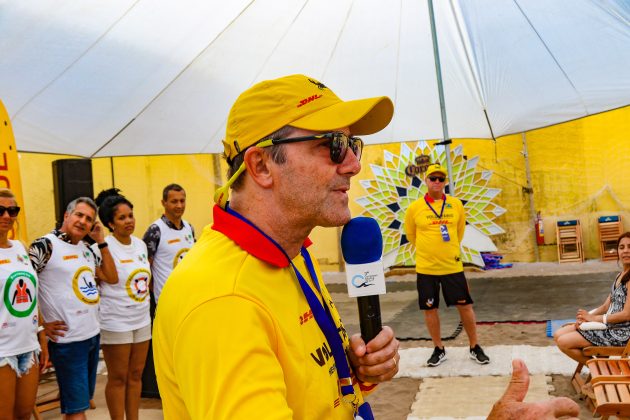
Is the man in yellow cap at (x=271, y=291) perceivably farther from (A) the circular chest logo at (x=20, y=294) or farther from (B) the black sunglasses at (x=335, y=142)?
(A) the circular chest logo at (x=20, y=294)

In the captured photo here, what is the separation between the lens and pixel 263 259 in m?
1.34

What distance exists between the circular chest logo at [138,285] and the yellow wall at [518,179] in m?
8.88

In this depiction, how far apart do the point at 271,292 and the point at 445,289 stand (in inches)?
205

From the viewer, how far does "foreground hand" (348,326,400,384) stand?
1455mm

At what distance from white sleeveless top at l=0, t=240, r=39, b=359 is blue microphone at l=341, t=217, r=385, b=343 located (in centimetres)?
299

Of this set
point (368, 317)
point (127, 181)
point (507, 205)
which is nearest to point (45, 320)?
point (368, 317)

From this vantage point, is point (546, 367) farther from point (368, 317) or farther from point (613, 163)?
point (613, 163)

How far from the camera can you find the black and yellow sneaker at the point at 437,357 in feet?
20.5

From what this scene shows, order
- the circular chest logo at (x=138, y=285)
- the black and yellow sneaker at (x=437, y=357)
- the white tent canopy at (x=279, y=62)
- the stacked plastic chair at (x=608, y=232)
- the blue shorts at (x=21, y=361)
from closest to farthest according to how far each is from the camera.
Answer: the blue shorts at (x=21, y=361) → the circular chest logo at (x=138, y=285) → the white tent canopy at (x=279, y=62) → the black and yellow sneaker at (x=437, y=357) → the stacked plastic chair at (x=608, y=232)

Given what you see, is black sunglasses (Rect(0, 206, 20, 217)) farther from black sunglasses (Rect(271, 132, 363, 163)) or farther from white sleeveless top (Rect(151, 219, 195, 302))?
Answer: black sunglasses (Rect(271, 132, 363, 163))

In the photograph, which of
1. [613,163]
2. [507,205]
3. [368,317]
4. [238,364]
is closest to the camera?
[238,364]

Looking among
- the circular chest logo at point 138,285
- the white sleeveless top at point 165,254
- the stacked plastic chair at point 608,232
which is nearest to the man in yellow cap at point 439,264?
the white sleeveless top at point 165,254

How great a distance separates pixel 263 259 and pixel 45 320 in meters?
3.47

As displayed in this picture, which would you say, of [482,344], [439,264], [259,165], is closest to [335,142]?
[259,165]
